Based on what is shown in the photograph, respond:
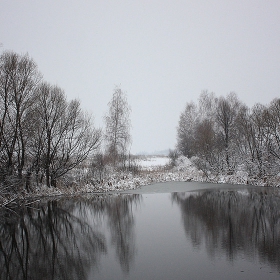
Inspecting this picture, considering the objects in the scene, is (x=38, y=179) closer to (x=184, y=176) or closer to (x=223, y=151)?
(x=184, y=176)

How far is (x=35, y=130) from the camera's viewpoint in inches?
909

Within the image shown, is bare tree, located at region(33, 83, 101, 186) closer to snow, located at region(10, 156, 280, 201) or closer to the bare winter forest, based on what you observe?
the bare winter forest

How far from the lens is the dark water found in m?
6.69

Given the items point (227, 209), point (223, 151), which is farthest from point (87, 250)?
point (223, 151)

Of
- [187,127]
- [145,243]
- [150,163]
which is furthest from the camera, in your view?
[150,163]

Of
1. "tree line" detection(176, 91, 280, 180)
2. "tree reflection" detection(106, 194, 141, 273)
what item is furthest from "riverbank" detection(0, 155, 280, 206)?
"tree reflection" detection(106, 194, 141, 273)

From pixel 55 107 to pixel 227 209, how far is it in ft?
58.7

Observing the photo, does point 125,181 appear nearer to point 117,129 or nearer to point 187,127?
point 117,129

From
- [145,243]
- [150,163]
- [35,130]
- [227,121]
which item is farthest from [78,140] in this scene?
[150,163]

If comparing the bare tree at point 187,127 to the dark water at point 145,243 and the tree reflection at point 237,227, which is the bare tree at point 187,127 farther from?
the dark water at point 145,243

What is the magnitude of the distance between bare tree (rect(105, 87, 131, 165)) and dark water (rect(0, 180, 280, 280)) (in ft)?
59.4

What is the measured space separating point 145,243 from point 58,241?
316cm

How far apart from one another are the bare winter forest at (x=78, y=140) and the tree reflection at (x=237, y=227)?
10.9 meters

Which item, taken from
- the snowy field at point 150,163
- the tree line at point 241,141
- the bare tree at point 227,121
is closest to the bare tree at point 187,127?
the tree line at point 241,141
